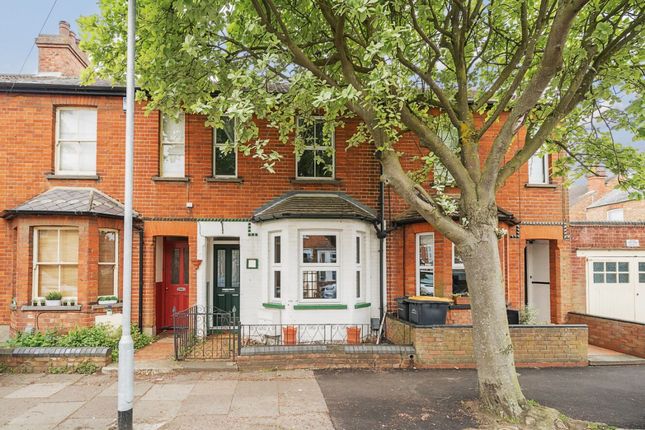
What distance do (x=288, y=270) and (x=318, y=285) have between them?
81 centimetres

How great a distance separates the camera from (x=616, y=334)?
9.42 m

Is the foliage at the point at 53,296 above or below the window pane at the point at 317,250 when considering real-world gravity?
below

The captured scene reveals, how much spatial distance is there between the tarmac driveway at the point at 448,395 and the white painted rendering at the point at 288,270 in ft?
6.45

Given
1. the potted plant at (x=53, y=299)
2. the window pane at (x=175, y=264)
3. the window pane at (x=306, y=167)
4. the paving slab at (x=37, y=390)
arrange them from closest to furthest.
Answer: the paving slab at (x=37, y=390), the potted plant at (x=53, y=299), the window pane at (x=306, y=167), the window pane at (x=175, y=264)

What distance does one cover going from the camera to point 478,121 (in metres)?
10.9

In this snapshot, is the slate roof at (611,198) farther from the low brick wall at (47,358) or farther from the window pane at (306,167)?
the low brick wall at (47,358)

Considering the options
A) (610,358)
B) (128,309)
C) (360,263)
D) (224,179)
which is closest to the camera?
(128,309)

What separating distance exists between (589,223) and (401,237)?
5.46 metres

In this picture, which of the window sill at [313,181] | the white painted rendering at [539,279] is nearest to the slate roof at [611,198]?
the white painted rendering at [539,279]

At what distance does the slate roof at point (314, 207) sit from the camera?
9312mm

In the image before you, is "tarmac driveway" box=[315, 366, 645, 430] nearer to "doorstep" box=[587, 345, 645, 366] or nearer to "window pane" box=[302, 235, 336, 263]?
"doorstep" box=[587, 345, 645, 366]

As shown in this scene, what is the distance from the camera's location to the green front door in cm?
1084

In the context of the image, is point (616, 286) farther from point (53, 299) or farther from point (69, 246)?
point (53, 299)

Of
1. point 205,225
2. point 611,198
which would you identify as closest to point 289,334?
point 205,225
